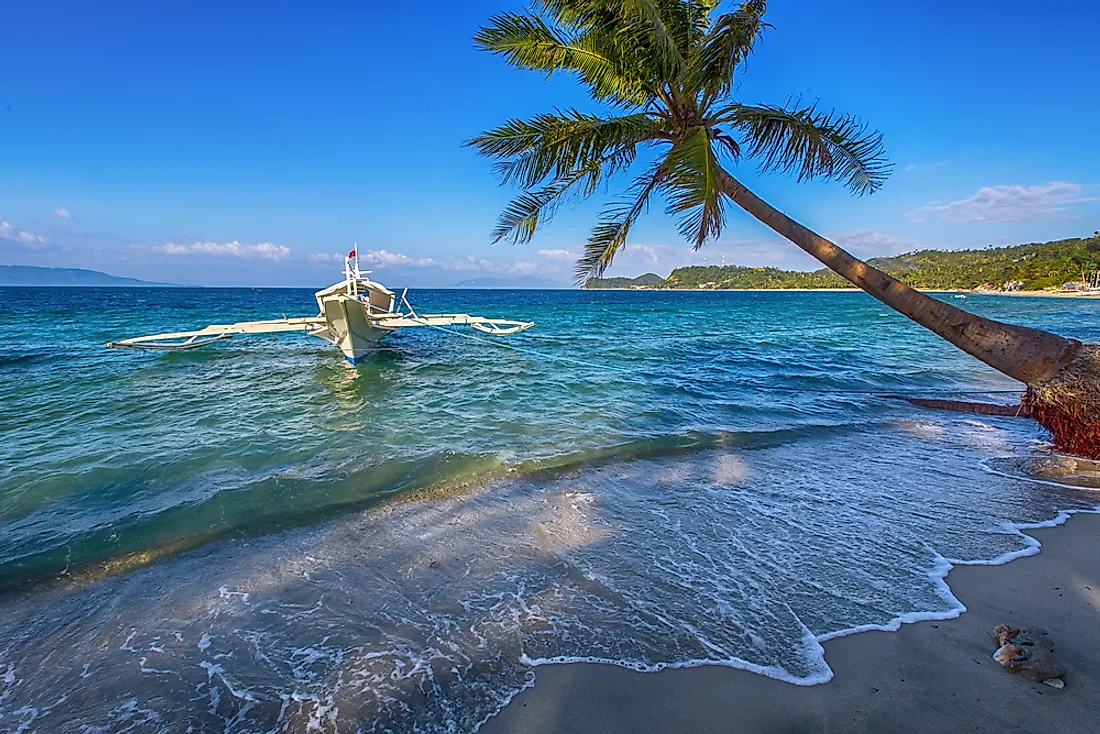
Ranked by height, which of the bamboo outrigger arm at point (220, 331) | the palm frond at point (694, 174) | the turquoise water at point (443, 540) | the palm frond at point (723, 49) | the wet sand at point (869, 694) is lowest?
the turquoise water at point (443, 540)

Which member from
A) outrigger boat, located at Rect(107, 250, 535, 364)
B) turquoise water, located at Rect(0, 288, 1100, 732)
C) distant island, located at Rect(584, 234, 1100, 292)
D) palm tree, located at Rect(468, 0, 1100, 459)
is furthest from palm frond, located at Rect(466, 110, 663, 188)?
distant island, located at Rect(584, 234, 1100, 292)

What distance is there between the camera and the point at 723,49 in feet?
19.9

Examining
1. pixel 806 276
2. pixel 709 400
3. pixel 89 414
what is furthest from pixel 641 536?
pixel 806 276

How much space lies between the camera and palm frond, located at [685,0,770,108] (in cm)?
601

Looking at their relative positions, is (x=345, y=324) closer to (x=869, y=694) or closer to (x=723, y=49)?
(x=723, y=49)

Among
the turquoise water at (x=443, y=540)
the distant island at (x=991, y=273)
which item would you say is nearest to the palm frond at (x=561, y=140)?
the turquoise water at (x=443, y=540)

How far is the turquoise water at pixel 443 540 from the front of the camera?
2.93m

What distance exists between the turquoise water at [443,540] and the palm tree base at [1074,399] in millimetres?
736

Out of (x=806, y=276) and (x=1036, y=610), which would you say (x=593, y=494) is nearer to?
(x=1036, y=610)

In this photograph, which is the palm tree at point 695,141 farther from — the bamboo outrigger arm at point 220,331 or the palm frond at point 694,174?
the bamboo outrigger arm at point 220,331

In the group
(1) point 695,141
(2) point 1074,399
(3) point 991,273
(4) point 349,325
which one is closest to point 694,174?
(1) point 695,141

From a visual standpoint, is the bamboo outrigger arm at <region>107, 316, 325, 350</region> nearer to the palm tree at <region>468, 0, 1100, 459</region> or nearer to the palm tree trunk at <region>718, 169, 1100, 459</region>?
the palm tree at <region>468, 0, 1100, 459</region>

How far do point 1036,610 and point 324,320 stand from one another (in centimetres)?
1629

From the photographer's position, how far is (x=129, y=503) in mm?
5488
